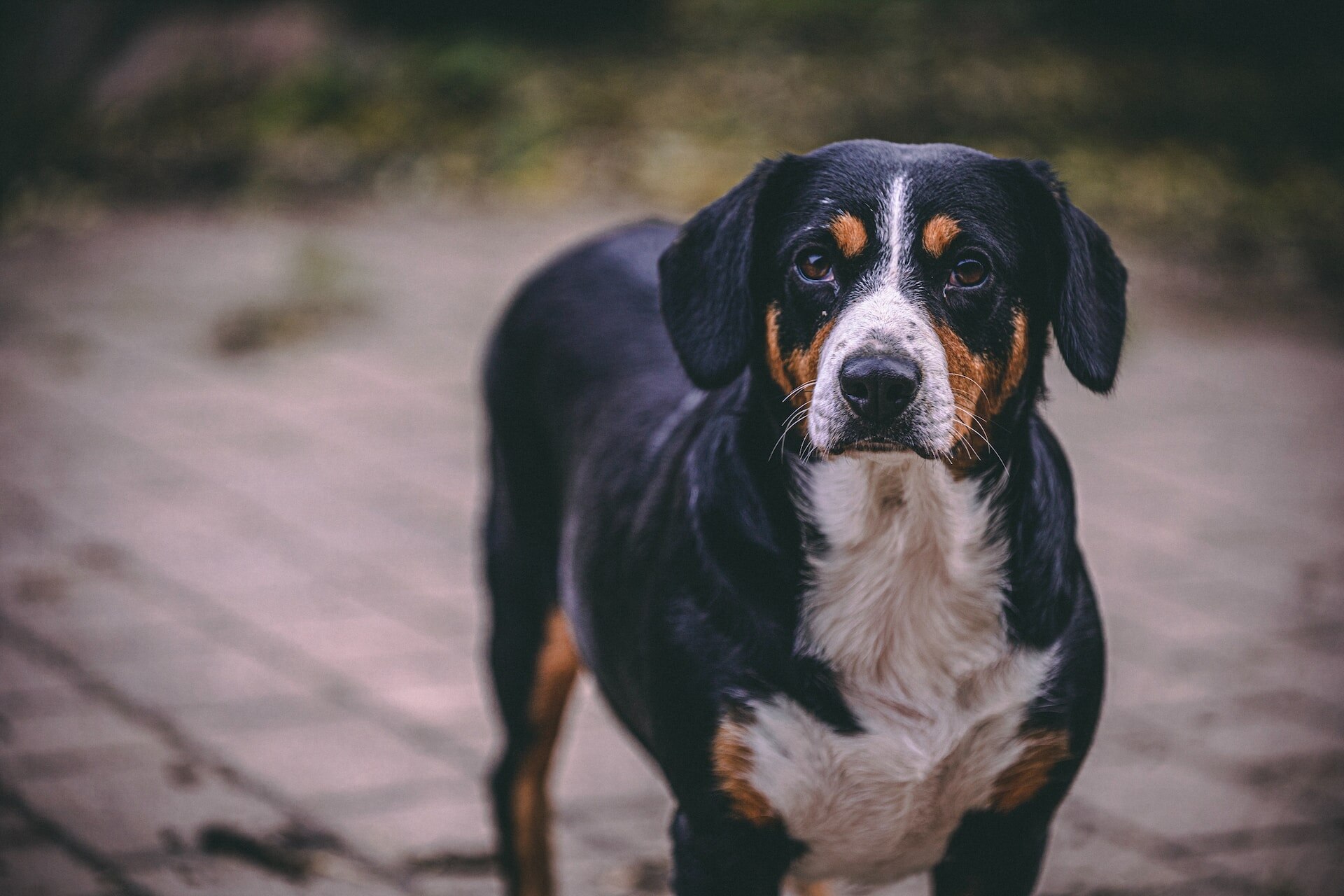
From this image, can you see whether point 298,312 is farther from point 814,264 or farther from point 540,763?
point 814,264

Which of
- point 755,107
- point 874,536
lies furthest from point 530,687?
point 755,107

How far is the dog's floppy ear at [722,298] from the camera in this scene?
2.12 meters

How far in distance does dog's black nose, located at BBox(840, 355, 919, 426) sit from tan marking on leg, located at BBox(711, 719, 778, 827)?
0.49 metres

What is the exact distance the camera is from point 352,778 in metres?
3.32

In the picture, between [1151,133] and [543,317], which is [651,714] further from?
[1151,133]

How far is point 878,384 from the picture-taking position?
1848mm

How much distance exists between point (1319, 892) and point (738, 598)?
1.78 m

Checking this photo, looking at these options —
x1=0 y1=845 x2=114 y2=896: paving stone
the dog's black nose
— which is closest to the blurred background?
x1=0 y1=845 x2=114 y2=896: paving stone

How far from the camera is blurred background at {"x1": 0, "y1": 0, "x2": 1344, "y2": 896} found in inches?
→ 127

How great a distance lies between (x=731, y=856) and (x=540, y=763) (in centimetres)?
85

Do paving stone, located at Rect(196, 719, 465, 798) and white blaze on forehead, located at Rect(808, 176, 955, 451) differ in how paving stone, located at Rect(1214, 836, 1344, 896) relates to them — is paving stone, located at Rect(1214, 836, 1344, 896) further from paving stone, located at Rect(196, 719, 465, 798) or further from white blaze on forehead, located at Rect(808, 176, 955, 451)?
paving stone, located at Rect(196, 719, 465, 798)

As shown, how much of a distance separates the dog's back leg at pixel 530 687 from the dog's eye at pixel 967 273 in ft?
3.65

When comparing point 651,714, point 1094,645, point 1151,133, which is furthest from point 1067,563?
point 1151,133

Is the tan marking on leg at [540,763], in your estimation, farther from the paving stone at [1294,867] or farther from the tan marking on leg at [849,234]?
the paving stone at [1294,867]
